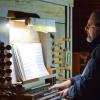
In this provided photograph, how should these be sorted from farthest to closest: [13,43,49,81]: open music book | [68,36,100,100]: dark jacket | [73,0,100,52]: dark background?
[73,0,100,52]: dark background, [13,43,49,81]: open music book, [68,36,100,100]: dark jacket

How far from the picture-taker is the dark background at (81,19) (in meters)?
6.77

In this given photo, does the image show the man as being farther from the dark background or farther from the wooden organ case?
the dark background

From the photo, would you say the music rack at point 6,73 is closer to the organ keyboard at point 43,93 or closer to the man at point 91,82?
the organ keyboard at point 43,93

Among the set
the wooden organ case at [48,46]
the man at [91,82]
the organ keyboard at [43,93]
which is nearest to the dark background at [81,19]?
the wooden organ case at [48,46]

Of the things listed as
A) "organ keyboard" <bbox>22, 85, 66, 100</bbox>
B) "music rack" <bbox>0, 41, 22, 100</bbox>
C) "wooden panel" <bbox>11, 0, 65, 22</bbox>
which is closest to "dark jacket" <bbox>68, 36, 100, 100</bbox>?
"organ keyboard" <bbox>22, 85, 66, 100</bbox>

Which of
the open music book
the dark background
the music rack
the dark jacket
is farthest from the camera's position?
the dark background

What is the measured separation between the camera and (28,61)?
3.54 meters

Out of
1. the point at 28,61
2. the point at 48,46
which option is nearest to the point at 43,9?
the point at 48,46

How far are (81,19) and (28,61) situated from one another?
350cm

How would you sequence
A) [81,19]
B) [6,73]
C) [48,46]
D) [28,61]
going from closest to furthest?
[6,73]
[28,61]
[48,46]
[81,19]

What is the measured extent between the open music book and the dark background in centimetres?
306

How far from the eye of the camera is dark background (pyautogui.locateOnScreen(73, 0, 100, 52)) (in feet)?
22.2

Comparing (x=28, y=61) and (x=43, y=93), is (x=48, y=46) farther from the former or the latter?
(x=43, y=93)

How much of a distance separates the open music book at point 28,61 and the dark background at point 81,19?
121 inches
